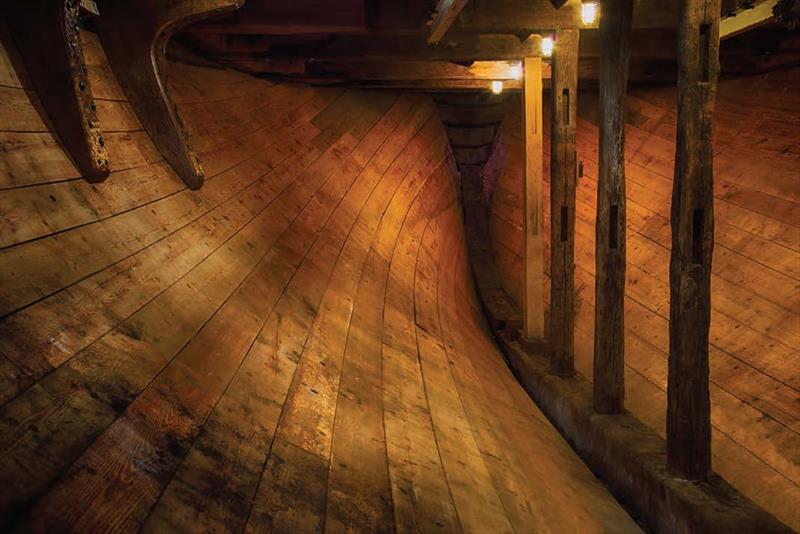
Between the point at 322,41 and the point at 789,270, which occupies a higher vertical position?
the point at 322,41

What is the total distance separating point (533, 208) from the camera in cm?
601

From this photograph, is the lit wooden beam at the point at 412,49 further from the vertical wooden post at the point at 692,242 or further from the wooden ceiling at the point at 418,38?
the vertical wooden post at the point at 692,242

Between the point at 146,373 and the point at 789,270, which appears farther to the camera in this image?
the point at 789,270

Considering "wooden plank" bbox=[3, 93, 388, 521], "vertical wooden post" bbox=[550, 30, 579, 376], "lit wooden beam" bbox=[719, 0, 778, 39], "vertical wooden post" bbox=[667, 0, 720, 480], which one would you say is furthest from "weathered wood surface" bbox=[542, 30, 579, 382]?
"wooden plank" bbox=[3, 93, 388, 521]

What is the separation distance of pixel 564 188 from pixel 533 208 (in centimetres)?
101

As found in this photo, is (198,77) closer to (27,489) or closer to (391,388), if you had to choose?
(391,388)

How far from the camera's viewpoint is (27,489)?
1428 millimetres

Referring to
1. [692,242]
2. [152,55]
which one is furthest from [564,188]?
[152,55]

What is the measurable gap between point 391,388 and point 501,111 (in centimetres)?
700

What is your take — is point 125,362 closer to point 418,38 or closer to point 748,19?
point 418,38

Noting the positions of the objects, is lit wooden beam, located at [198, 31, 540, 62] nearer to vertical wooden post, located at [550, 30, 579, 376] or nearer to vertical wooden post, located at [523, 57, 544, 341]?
vertical wooden post, located at [523, 57, 544, 341]

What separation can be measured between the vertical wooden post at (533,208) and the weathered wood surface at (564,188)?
0.88m

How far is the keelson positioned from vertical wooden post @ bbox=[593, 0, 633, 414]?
16mm

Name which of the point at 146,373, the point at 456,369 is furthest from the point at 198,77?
the point at 146,373
